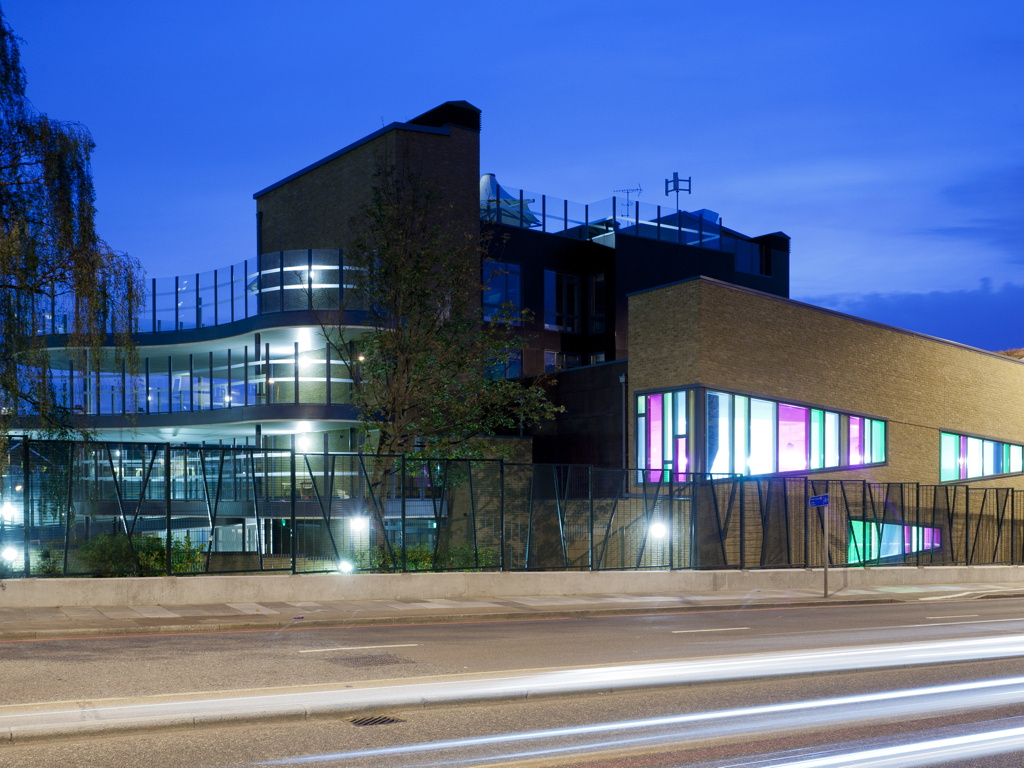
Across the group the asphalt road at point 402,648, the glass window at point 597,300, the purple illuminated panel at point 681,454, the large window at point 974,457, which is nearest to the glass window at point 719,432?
the purple illuminated panel at point 681,454

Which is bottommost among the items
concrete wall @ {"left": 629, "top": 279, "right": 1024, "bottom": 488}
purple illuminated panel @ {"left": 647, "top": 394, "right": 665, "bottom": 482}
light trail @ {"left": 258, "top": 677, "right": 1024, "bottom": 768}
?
light trail @ {"left": 258, "top": 677, "right": 1024, "bottom": 768}

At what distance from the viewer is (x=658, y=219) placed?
179 feet

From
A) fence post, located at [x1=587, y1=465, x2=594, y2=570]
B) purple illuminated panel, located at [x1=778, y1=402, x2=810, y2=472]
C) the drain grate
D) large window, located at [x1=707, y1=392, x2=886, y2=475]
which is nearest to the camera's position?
the drain grate

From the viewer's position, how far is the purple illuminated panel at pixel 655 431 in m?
36.7

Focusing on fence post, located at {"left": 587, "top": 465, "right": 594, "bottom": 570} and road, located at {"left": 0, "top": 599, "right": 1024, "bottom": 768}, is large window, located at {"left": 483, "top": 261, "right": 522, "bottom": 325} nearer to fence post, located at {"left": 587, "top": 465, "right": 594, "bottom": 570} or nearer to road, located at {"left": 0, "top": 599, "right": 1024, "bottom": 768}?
fence post, located at {"left": 587, "top": 465, "right": 594, "bottom": 570}

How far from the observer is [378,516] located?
23.7 metres

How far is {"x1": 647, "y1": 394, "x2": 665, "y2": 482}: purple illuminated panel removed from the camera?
1444 inches

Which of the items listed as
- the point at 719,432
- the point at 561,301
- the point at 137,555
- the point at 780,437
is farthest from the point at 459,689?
the point at 561,301

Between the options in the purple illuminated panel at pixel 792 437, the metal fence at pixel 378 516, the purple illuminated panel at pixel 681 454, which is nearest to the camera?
the metal fence at pixel 378 516

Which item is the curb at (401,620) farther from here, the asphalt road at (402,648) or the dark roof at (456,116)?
the dark roof at (456,116)

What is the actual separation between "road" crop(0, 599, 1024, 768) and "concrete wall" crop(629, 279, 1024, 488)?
57.7 feet

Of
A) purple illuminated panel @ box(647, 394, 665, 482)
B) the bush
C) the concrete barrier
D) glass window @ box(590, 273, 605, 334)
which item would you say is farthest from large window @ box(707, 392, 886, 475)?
the bush

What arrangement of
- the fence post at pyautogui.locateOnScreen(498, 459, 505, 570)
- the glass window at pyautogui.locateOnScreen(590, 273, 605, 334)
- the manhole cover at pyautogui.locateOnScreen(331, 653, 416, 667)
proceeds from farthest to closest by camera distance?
the glass window at pyautogui.locateOnScreen(590, 273, 605, 334)
the fence post at pyautogui.locateOnScreen(498, 459, 505, 570)
the manhole cover at pyautogui.locateOnScreen(331, 653, 416, 667)

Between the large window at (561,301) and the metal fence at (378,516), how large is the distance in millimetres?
20113
